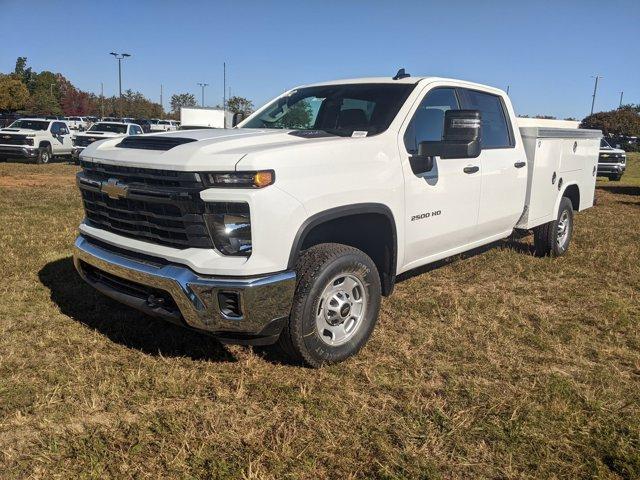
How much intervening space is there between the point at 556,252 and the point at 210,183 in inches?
201

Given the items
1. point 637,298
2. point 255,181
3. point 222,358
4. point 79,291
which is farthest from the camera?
point 637,298

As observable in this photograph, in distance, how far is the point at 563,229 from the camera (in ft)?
22.1

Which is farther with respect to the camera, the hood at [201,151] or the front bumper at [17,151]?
the front bumper at [17,151]

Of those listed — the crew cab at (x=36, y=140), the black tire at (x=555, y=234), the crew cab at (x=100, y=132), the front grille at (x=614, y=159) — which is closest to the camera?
the black tire at (x=555, y=234)

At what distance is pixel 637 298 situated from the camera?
5.25 meters

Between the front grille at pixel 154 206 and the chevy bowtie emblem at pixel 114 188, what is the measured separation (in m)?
0.02

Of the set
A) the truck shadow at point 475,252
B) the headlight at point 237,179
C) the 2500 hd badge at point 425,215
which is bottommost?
the truck shadow at point 475,252

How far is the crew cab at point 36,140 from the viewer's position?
1883 centimetres

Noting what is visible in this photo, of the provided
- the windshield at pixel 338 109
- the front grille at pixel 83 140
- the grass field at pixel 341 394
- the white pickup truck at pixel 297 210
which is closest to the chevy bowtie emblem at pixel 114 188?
the white pickup truck at pixel 297 210

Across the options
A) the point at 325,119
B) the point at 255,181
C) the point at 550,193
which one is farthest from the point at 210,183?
the point at 550,193

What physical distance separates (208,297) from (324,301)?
814 millimetres

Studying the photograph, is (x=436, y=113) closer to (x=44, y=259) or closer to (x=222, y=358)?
(x=222, y=358)

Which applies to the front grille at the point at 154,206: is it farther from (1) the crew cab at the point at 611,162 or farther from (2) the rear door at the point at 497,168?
(1) the crew cab at the point at 611,162

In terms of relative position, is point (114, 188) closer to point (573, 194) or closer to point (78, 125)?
point (573, 194)
